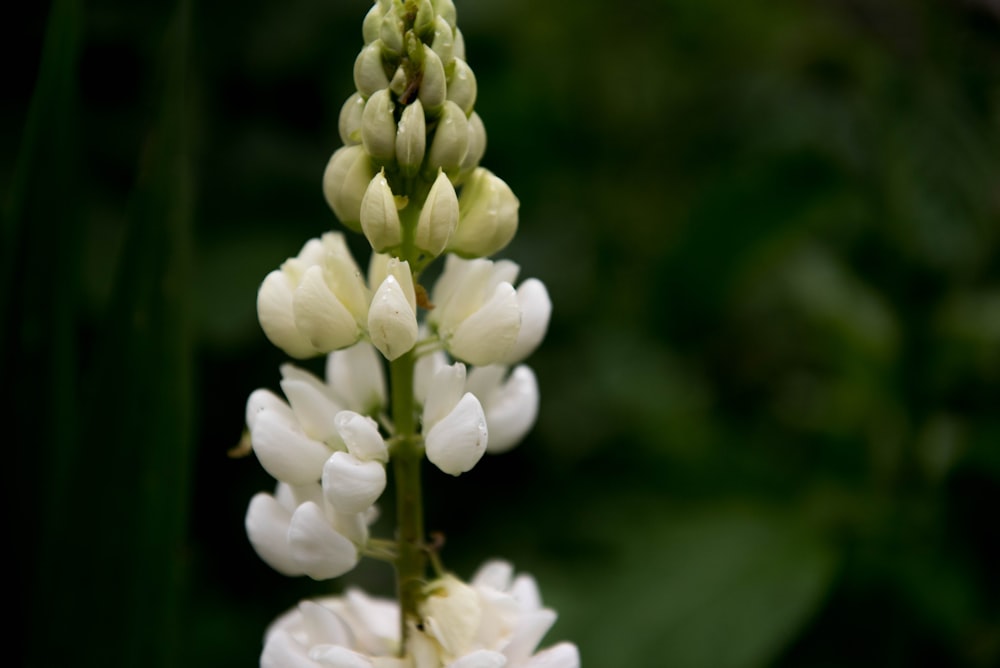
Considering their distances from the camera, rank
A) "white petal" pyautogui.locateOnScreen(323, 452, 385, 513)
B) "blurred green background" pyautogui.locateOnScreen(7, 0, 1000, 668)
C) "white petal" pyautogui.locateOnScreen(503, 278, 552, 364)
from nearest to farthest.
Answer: "white petal" pyautogui.locateOnScreen(323, 452, 385, 513)
"white petal" pyautogui.locateOnScreen(503, 278, 552, 364)
"blurred green background" pyautogui.locateOnScreen(7, 0, 1000, 668)

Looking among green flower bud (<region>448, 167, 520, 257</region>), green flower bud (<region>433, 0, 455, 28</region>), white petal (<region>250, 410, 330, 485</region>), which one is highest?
green flower bud (<region>433, 0, 455, 28</region>)

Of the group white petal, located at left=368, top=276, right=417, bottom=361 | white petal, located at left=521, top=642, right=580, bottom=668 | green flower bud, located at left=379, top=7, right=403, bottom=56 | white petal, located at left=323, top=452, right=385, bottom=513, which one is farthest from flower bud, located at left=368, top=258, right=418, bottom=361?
white petal, located at left=521, top=642, right=580, bottom=668

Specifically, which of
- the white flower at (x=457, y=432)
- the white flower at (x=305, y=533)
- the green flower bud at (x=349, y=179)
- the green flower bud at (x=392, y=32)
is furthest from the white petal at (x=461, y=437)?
the green flower bud at (x=392, y=32)

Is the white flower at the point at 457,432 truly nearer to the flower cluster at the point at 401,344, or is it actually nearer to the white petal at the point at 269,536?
the flower cluster at the point at 401,344

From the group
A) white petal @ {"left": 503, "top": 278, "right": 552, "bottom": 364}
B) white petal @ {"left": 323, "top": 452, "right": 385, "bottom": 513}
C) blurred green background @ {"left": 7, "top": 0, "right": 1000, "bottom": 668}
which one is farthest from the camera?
blurred green background @ {"left": 7, "top": 0, "right": 1000, "bottom": 668}

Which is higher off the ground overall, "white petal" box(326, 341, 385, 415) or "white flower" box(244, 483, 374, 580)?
"white petal" box(326, 341, 385, 415)

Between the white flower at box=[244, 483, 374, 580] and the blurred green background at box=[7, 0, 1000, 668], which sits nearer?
the white flower at box=[244, 483, 374, 580]

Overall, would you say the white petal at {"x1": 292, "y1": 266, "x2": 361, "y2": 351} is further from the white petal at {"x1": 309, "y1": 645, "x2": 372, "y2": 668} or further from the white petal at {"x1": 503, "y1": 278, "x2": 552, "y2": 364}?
the white petal at {"x1": 309, "y1": 645, "x2": 372, "y2": 668}

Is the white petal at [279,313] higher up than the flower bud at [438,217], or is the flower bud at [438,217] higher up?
the flower bud at [438,217]
